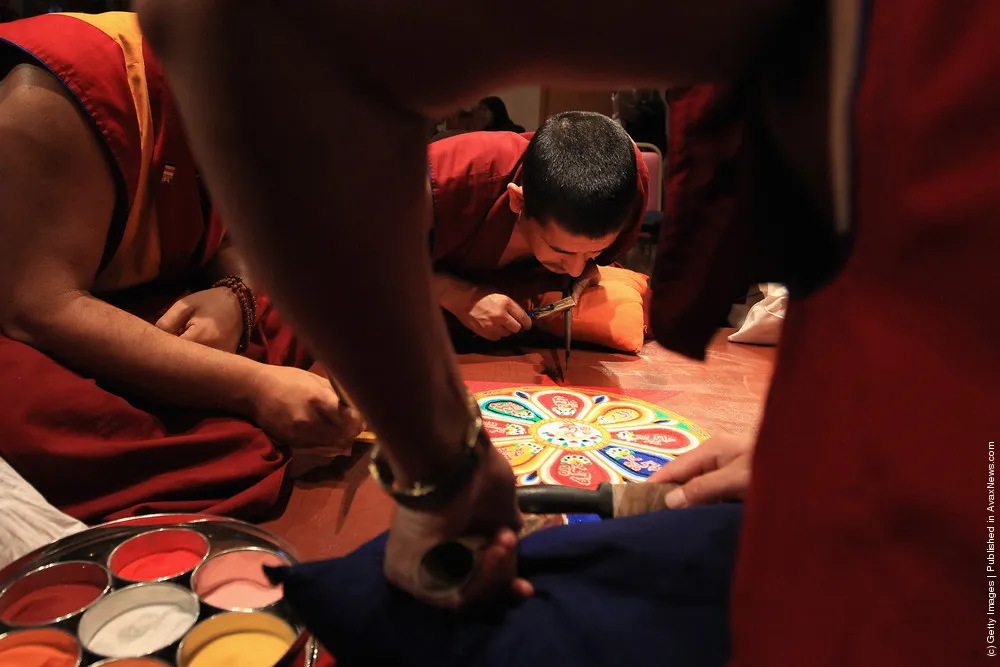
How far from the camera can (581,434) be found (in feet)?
3.17

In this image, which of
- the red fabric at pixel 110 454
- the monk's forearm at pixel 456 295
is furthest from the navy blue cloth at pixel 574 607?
the monk's forearm at pixel 456 295

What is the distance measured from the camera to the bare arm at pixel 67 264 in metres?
0.75

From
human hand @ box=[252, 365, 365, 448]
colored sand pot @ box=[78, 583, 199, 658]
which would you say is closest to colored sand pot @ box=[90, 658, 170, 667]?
colored sand pot @ box=[78, 583, 199, 658]

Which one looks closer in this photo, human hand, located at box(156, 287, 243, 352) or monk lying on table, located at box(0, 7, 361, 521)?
monk lying on table, located at box(0, 7, 361, 521)

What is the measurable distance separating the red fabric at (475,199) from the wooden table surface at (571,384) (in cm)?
26

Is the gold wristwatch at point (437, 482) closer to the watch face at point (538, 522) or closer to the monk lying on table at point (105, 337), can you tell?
the watch face at point (538, 522)

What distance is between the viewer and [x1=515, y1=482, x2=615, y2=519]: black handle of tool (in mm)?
557

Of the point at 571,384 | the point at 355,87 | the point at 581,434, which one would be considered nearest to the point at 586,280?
the point at 571,384

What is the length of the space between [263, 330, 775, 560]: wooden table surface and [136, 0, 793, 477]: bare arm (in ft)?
1.71

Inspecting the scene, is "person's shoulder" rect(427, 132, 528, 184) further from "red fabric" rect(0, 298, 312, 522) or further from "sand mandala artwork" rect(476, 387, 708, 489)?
"red fabric" rect(0, 298, 312, 522)

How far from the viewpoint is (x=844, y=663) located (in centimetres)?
20

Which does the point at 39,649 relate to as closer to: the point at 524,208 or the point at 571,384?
the point at 571,384

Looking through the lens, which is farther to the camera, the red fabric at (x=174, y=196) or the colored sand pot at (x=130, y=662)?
the red fabric at (x=174, y=196)

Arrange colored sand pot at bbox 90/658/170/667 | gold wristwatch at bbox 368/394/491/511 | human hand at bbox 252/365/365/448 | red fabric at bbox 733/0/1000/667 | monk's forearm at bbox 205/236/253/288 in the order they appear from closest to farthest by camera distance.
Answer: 1. red fabric at bbox 733/0/1000/667
2. gold wristwatch at bbox 368/394/491/511
3. colored sand pot at bbox 90/658/170/667
4. human hand at bbox 252/365/365/448
5. monk's forearm at bbox 205/236/253/288
